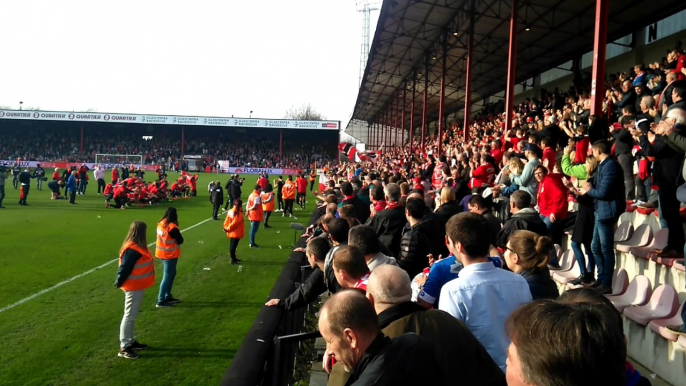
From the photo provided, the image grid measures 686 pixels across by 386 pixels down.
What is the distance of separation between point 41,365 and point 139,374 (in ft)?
3.76

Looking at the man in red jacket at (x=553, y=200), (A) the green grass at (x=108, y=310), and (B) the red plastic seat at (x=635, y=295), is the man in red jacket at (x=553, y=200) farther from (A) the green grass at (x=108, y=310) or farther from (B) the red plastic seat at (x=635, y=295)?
(A) the green grass at (x=108, y=310)

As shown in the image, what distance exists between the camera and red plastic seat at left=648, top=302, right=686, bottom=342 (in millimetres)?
4342

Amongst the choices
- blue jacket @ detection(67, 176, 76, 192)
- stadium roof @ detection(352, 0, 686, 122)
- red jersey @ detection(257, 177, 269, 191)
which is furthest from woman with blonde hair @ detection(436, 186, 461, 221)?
blue jacket @ detection(67, 176, 76, 192)

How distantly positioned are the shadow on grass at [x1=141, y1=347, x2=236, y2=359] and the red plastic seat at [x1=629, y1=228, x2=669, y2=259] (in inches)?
191

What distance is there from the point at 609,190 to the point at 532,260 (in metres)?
2.73

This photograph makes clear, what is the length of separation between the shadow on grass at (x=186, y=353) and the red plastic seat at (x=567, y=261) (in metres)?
4.35

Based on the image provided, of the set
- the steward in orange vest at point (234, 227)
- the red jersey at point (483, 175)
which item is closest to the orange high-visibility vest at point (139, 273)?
the steward in orange vest at point (234, 227)

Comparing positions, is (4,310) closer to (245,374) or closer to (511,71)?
(245,374)

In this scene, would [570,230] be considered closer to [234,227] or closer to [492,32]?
[234,227]

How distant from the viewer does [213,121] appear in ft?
200

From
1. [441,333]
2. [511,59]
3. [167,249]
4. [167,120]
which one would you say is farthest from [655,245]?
[167,120]

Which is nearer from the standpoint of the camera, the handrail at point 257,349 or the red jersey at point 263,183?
the handrail at point 257,349

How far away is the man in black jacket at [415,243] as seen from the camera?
517cm

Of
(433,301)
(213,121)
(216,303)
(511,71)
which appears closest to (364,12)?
(213,121)
